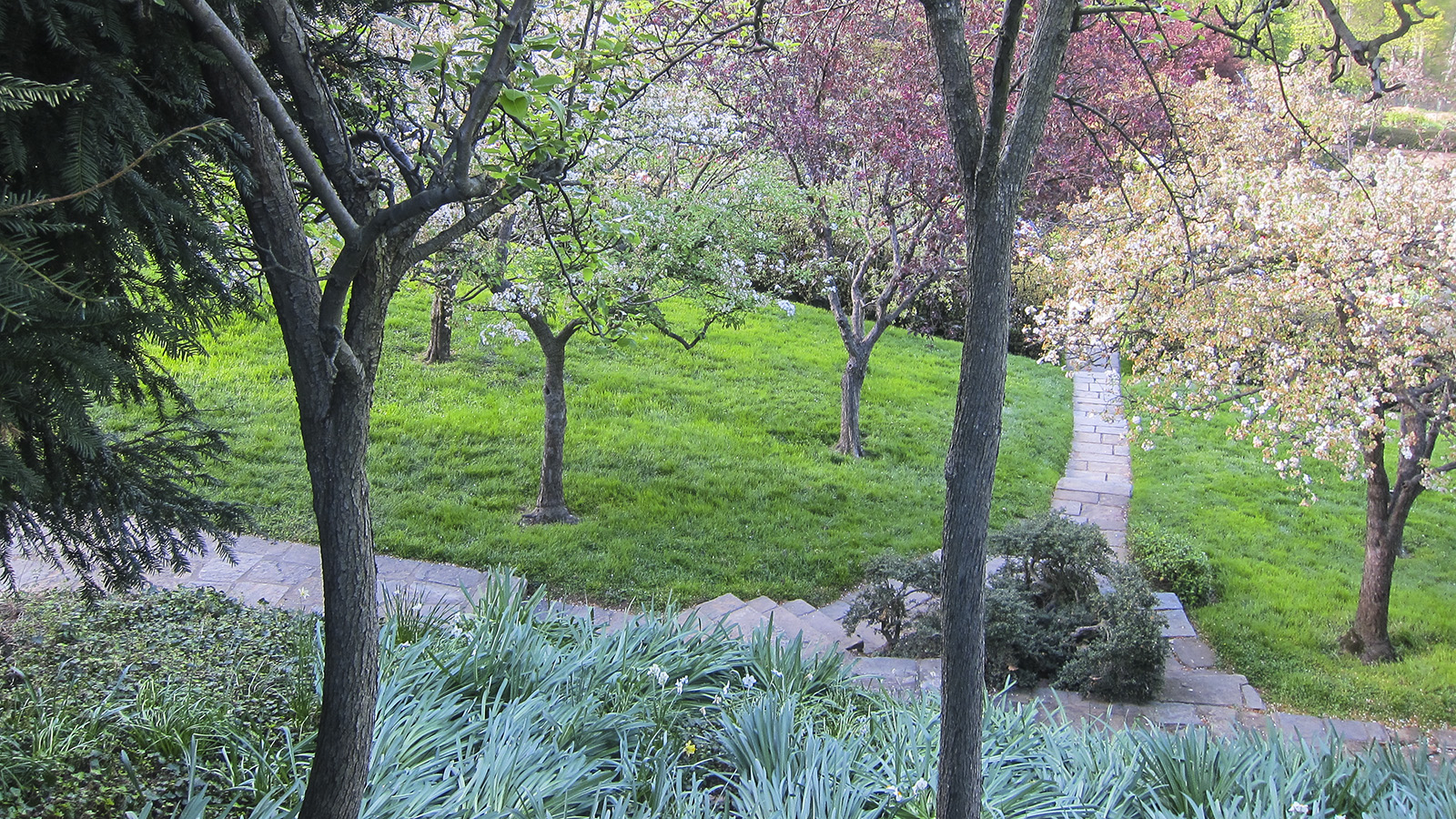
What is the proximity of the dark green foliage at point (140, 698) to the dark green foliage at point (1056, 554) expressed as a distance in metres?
4.43

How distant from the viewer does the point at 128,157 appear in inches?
82.0

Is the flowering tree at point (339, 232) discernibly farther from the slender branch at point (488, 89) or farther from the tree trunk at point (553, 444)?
the tree trunk at point (553, 444)

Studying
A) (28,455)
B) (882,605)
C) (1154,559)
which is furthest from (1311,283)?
(28,455)

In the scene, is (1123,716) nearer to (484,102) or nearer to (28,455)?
(484,102)

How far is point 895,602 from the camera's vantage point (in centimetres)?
584

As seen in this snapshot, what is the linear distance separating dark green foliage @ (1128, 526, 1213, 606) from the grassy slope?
57.9 inches

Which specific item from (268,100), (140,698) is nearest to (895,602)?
(140,698)

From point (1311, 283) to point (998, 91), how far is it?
4354 mm

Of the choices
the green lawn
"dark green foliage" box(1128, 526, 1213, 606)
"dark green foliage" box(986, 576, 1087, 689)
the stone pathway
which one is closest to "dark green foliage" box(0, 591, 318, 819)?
the stone pathway

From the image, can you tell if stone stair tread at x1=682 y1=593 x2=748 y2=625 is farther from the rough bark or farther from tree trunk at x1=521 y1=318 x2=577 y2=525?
the rough bark

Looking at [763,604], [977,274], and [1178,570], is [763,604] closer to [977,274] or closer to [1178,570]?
[1178,570]

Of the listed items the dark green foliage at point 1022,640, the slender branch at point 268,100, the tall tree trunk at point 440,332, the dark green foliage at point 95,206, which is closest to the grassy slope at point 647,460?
the tall tree trunk at point 440,332

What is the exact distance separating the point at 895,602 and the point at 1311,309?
338 cm

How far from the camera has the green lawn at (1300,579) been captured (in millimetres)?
5789
